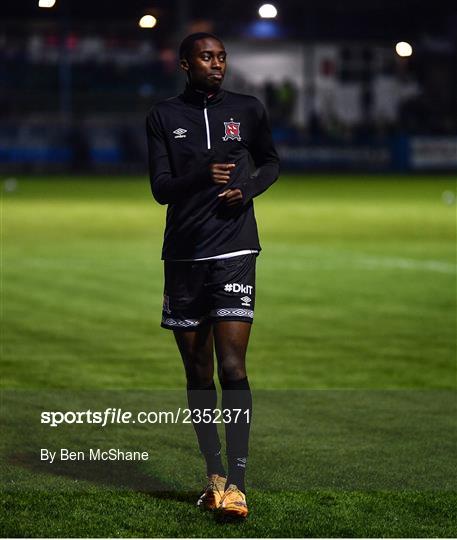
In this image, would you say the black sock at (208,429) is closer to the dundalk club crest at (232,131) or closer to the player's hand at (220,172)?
the player's hand at (220,172)

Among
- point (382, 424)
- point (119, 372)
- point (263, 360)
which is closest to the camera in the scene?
point (382, 424)

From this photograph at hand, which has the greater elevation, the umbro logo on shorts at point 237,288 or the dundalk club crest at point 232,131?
the dundalk club crest at point 232,131

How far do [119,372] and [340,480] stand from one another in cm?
387

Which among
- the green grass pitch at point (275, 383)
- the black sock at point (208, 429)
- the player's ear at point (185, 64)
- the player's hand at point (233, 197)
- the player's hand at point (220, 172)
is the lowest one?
the green grass pitch at point (275, 383)

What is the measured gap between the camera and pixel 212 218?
243 inches

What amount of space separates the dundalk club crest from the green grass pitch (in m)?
1.71

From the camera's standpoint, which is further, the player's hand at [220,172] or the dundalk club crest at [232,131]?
the dundalk club crest at [232,131]

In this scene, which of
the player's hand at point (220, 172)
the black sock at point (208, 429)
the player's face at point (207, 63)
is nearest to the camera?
the player's hand at point (220, 172)

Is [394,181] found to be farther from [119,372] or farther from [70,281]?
[119,372]

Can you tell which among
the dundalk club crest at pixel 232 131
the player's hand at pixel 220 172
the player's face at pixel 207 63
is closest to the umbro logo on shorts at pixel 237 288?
the player's hand at pixel 220 172

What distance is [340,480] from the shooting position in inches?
270

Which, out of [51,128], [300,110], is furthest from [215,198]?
[300,110]

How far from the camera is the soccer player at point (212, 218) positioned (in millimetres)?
6098

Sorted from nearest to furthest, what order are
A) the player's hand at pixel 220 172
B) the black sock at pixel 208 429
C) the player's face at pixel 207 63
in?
the player's hand at pixel 220 172
the player's face at pixel 207 63
the black sock at pixel 208 429
